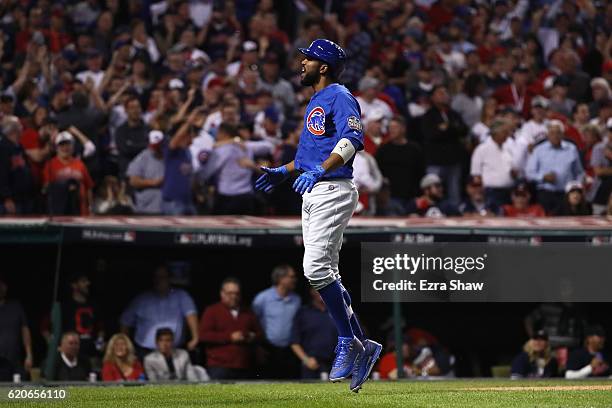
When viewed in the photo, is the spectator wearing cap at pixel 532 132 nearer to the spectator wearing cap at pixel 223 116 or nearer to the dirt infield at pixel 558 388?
the spectator wearing cap at pixel 223 116

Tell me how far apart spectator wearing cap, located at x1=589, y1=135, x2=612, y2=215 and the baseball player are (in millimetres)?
6420

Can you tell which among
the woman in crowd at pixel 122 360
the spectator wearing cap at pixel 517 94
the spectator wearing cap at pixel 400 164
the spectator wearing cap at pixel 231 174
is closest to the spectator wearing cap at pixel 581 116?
the spectator wearing cap at pixel 517 94

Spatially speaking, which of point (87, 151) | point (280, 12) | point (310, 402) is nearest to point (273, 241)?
point (87, 151)

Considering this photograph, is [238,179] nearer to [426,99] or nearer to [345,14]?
[426,99]

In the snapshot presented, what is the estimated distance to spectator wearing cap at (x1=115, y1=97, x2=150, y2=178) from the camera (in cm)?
1364

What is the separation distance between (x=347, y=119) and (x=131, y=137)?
635cm

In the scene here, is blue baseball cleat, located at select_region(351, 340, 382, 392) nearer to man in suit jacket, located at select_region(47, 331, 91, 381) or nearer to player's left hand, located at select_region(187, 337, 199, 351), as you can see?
man in suit jacket, located at select_region(47, 331, 91, 381)

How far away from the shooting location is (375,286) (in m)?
11.2

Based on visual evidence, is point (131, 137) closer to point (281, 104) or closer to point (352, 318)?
point (281, 104)

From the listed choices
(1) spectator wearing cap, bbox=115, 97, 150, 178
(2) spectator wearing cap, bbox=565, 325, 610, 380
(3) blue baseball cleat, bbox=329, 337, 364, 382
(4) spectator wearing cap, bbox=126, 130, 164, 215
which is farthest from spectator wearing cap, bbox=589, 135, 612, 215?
(3) blue baseball cleat, bbox=329, 337, 364, 382

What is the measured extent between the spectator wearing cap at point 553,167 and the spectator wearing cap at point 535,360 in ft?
8.58

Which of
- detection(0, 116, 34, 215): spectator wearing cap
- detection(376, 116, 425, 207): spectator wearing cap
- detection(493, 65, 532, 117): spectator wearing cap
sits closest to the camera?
detection(0, 116, 34, 215): spectator wearing cap

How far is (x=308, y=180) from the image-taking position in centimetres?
745

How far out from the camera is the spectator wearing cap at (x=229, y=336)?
11.5 meters
